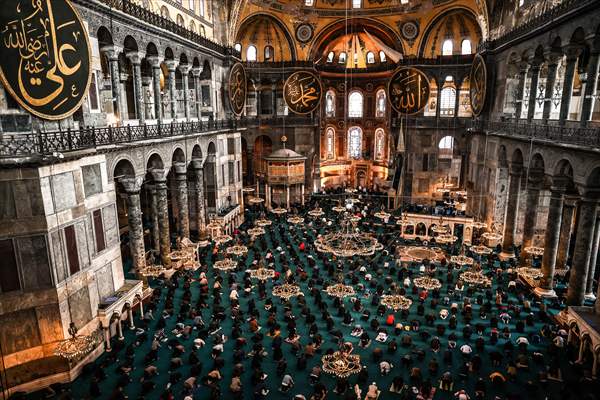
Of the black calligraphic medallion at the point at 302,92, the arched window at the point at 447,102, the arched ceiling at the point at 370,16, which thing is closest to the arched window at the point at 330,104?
the arched ceiling at the point at 370,16

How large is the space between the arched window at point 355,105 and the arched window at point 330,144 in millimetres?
1926

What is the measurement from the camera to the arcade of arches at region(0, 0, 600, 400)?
8.98m

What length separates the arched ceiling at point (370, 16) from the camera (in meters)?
22.9

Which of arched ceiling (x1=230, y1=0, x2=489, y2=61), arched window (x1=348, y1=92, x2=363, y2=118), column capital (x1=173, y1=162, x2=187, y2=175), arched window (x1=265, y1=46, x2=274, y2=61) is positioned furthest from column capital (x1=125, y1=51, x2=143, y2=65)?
arched window (x1=348, y1=92, x2=363, y2=118)

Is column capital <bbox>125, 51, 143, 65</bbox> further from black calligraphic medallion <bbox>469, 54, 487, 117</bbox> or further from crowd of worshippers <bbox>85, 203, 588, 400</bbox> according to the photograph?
black calligraphic medallion <bbox>469, 54, 487, 117</bbox>

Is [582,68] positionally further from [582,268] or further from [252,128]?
[252,128]

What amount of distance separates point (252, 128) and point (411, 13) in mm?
11771

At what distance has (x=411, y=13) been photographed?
23.8m

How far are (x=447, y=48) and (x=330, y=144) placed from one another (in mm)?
10532

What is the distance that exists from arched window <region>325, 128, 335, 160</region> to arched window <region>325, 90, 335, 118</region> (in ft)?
3.70

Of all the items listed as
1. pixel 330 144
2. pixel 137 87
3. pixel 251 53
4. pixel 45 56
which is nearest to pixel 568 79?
pixel 137 87

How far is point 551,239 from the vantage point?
13.1m

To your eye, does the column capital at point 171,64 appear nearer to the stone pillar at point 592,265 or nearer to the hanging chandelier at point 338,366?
the hanging chandelier at point 338,366

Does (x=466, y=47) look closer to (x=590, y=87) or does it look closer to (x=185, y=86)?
(x=590, y=87)
